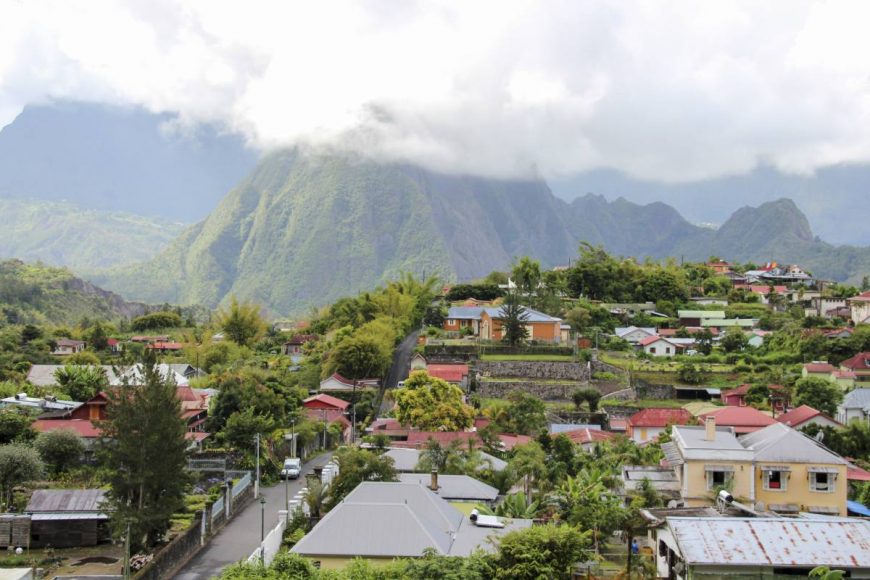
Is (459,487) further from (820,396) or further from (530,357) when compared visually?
(530,357)

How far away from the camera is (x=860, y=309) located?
219 ft

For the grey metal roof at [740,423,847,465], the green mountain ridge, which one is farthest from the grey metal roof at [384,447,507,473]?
the green mountain ridge

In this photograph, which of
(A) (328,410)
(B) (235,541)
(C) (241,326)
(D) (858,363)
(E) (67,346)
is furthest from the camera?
(C) (241,326)

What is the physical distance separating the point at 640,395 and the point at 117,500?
1216 inches

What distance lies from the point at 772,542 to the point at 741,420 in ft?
63.0

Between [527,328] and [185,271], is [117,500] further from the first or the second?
[185,271]

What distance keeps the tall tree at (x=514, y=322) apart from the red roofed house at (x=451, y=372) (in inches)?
170

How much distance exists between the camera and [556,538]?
18.8m

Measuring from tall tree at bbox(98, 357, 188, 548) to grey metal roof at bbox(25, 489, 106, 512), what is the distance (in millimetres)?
1393

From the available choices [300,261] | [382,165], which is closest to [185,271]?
[300,261]

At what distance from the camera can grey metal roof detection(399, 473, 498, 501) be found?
27.0m

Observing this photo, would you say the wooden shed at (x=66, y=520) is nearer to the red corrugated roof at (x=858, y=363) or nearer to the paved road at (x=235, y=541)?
the paved road at (x=235, y=541)

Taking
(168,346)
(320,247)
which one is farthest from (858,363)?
(320,247)

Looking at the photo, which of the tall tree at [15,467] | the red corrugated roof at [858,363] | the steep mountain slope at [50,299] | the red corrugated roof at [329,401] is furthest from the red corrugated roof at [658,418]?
the steep mountain slope at [50,299]
